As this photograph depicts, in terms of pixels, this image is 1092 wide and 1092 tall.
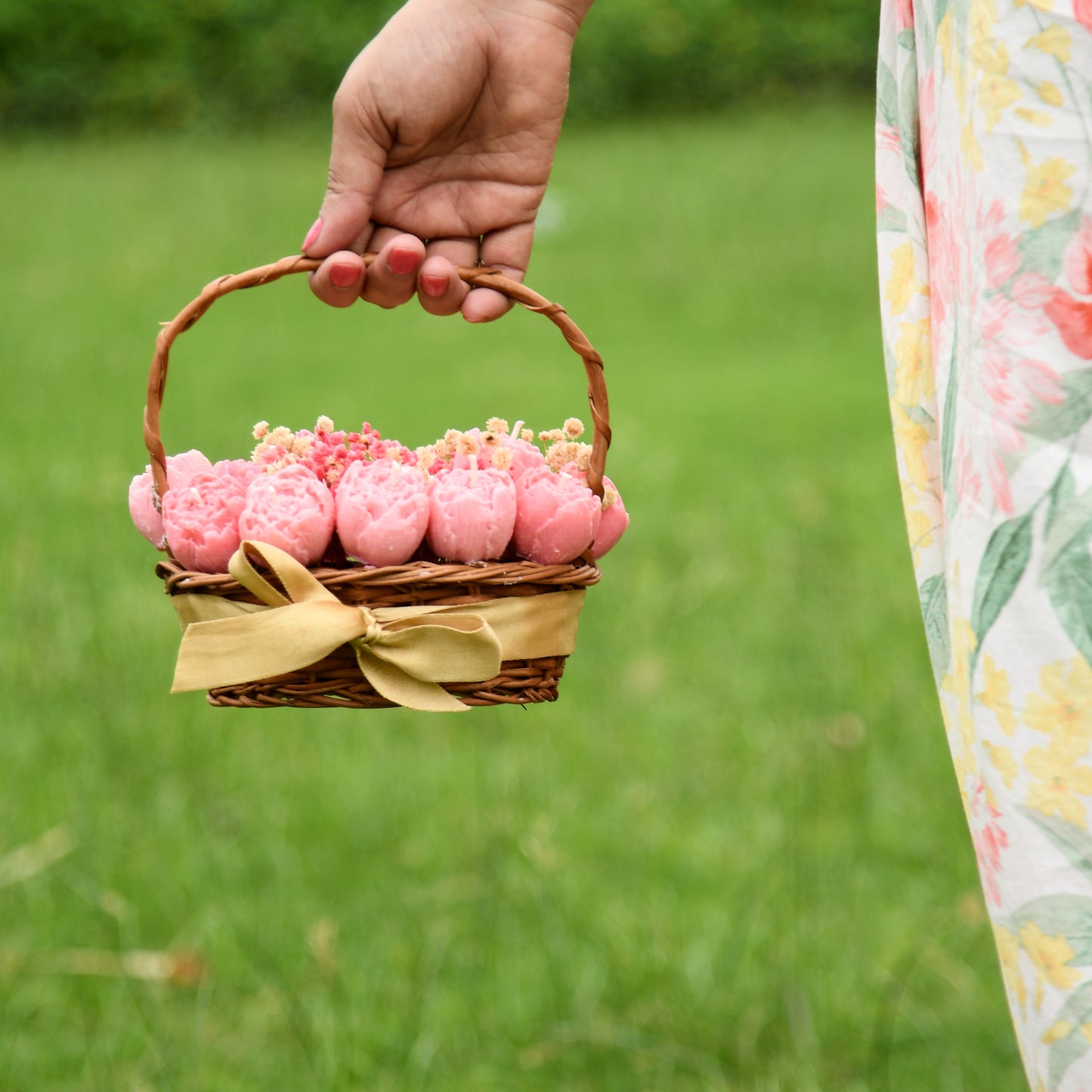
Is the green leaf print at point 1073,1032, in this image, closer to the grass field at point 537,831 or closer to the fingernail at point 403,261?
the fingernail at point 403,261

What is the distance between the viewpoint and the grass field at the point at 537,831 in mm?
1878

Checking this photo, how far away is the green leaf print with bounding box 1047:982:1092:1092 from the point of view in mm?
779

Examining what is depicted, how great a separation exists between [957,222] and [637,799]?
67.6 inches

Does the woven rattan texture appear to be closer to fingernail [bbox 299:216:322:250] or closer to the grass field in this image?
fingernail [bbox 299:216:322:250]

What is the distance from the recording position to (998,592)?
79 cm

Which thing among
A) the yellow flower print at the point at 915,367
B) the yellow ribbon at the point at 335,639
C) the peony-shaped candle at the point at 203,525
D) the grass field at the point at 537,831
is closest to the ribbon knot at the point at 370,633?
the yellow ribbon at the point at 335,639

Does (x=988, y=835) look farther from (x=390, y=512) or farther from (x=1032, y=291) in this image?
(x=390, y=512)

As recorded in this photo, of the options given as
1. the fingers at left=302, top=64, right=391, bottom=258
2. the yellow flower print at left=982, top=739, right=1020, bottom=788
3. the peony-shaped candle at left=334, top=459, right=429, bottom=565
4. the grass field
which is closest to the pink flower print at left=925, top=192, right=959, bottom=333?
the yellow flower print at left=982, top=739, right=1020, bottom=788

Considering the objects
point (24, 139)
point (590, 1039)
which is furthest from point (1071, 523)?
point (24, 139)

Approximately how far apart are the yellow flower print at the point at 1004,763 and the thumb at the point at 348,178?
2.21ft

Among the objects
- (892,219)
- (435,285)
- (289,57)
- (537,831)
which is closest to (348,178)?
Result: (435,285)

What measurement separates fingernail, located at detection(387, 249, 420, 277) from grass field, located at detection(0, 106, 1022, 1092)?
0.92 metres

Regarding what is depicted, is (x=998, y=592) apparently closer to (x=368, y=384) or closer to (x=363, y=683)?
(x=363, y=683)

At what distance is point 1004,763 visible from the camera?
80 centimetres
